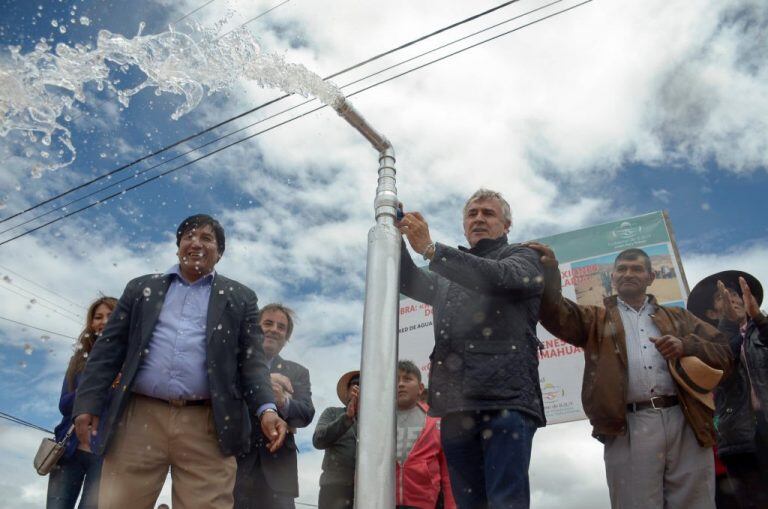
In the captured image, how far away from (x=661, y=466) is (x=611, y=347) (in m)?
0.69

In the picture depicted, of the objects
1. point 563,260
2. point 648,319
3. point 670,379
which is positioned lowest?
point 670,379

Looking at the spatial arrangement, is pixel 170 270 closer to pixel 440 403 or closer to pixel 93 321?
Answer: pixel 93 321

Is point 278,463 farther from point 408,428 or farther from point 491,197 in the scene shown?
point 491,197

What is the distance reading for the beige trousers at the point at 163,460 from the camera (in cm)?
321

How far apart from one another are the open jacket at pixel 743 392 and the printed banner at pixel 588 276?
2.64m

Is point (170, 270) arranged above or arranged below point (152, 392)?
above

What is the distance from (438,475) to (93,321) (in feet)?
8.75

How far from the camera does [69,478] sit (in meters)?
4.60

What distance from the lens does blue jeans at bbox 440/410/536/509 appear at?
9.52 ft

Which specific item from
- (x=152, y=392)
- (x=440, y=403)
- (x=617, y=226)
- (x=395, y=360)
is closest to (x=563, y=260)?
(x=617, y=226)

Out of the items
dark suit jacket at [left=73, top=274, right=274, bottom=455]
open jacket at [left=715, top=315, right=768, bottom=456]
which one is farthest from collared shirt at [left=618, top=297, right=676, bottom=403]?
dark suit jacket at [left=73, top=274, right=274, bottom=455]

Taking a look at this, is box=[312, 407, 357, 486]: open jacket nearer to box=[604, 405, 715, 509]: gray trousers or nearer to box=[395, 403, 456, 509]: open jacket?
box=[395, 403, 456, 509]: open jacket

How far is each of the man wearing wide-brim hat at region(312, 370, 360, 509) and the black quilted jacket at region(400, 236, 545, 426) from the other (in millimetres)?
1371

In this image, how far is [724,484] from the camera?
4258 millimetres
